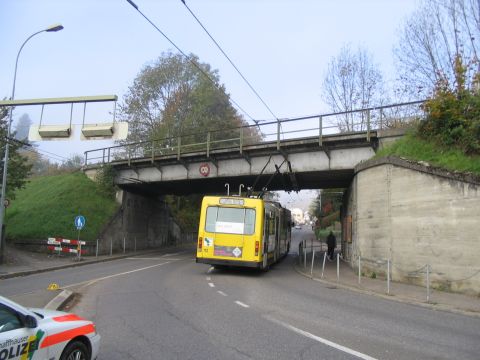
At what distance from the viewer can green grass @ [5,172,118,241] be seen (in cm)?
2838

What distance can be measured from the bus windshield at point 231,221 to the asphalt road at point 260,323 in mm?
3070

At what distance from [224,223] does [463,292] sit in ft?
28.9

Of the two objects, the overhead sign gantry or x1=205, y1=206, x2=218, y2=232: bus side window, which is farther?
x1=205, y1=206, x2=218, y2=232: bus side window

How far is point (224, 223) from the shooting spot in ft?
59.3

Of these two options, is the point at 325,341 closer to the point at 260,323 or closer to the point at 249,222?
the point at 260,323

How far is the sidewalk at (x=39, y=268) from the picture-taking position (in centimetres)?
1046

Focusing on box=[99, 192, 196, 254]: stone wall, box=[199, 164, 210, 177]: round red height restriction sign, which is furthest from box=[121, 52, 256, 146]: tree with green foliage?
box=[199, 164, 210, 177]: round red height restriction sign

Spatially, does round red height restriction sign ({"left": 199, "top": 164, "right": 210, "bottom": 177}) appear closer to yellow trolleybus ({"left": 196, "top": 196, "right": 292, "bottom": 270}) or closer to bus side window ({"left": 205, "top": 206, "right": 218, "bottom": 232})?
yellow trolleybus ({"left": 196, "top": 196, "right": 292, "bottom": 270})

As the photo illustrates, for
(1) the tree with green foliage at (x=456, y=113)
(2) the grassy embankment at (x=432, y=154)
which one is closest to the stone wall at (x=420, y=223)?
(2) the grassy embankment at (x=432, y=154)

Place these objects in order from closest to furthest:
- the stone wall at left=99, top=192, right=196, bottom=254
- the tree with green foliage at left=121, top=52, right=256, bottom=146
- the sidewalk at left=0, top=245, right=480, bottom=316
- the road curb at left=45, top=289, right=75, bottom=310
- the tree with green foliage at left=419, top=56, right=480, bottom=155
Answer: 1. the road curb at left=45, top=289, right=75, bottom=310
2. the sidewalk at left=0, top=245, right=480, bottom=316
3. the tree with green foliage at left=419, top=56, right=480, bottom=155
4. the stone wall at left=99, top=192, right=196, bottom=254
5. the tree with green foliage at left=121, top=52, right=256, bottom=146

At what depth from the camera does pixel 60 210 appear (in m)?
30.5

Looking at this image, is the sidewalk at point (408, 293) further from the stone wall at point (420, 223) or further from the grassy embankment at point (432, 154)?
the grassy embankment at point (432, 154)

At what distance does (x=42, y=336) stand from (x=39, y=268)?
17166 mm

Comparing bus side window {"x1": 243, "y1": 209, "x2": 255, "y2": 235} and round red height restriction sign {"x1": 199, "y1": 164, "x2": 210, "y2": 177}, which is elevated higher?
round red height restriction sign {"x1": 199, "y1": 164, "x2": 210, "y2": 177}
